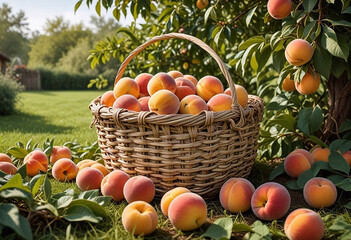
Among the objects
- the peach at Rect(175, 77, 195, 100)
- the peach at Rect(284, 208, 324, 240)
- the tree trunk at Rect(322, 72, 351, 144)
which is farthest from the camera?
the tree trunk at Rect(322, 72, 351, 144)

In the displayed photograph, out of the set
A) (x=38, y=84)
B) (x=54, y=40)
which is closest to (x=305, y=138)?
(x=38, y=84)

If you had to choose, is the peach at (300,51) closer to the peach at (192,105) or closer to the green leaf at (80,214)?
the peach at (192,105)

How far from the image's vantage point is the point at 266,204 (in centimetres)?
123

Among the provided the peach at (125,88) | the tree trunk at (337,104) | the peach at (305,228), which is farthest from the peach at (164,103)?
the tree trunk at (337,104)

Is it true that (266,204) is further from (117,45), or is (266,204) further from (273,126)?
(117,45)

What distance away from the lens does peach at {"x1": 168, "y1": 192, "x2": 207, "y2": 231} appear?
112 centimetres

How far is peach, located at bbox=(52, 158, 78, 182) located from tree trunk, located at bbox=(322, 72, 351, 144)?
1365 mm

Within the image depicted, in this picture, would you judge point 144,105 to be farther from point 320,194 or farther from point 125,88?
point 320,194

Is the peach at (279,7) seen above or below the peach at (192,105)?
above

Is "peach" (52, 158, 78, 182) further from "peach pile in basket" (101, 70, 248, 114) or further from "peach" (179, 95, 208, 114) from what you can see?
"peach" (179, 95, 208, 114)

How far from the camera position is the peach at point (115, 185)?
1.39 meters

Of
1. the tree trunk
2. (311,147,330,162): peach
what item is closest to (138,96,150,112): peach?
(311,147,330,162): peach

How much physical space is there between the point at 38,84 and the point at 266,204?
62.4ft

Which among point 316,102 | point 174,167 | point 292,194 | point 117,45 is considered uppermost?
point 117,45
